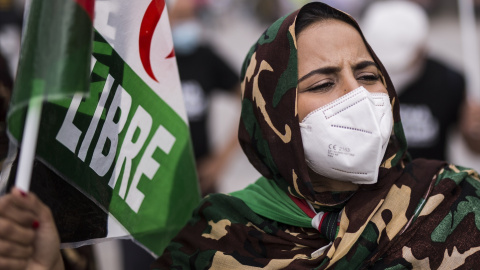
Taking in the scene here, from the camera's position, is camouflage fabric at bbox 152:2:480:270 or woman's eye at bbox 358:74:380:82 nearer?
camouflage fabric at bbox 152:2:480:270

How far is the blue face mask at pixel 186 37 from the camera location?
641 centimetres

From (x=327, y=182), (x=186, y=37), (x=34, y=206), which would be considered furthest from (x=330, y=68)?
(x=186, y=37)

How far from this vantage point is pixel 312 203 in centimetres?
288

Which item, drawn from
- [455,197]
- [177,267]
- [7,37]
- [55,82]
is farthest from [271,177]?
[7,37]

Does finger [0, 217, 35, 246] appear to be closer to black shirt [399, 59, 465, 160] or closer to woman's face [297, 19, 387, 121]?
woman's face [297, 19, 387, 121]

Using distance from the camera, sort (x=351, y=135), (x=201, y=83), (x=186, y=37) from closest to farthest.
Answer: (x=351, y=135) < (x=201, y=83) < (x=186, y=37)

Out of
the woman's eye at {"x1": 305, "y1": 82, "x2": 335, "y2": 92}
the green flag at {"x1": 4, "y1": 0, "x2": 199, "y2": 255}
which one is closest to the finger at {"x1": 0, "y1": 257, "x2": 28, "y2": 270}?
the green flag at {"x1": 4, "y1": 0, "x2": 199, "y2": 255}

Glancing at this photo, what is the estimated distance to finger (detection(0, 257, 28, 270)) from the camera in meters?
2.20

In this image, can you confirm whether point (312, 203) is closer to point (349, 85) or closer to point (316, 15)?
point (349, 85)

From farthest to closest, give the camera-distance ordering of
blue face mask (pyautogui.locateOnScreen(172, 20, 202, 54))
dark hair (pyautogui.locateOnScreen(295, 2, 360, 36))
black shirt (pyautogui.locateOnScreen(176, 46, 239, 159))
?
blue face mask (pyautogui.locateOnScreen(172, 20, 202, 54)) < black shirt (pyautogui.locateOnScreen(176, 46, 239, 159)) < dark hair (pyautogui.locateOnScreen(295, 2, 360, 36))

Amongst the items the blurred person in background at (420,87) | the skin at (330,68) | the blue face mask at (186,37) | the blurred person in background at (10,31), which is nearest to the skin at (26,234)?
the skin at (330,68)

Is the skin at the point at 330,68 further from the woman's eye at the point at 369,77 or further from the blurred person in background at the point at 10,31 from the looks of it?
the blurred person in background at the point at 10,31

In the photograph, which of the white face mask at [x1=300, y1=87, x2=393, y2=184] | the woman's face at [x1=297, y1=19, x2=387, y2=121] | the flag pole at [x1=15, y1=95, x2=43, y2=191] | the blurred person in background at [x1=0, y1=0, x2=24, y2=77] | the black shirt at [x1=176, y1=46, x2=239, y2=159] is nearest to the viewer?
the flag pole at [x1=15, y1=95, x2=43, y2=191]

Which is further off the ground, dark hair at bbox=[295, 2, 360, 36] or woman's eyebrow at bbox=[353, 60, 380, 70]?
dark hair at bbox=[295, 2, 360, 36]
